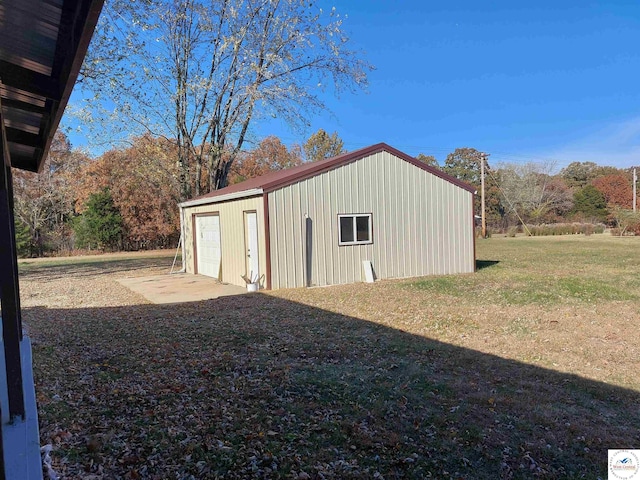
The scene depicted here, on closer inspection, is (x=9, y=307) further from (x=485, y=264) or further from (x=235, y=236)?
(x=485, y=264)

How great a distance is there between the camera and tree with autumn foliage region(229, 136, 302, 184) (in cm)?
3509

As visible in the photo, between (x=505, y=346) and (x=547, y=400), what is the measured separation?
6.26 feet

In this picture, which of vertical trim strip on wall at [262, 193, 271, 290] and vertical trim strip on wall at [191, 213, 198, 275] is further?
vertical trim strip on wall at [191, 213, 198, 275]

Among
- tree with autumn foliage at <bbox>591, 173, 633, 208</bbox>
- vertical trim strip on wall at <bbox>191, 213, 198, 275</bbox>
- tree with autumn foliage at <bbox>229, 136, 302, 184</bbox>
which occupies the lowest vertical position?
vertical trim strip on wall at <bbox>191, 213, 198, 275</bbox>

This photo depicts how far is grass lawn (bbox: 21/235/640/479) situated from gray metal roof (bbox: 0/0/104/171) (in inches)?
104

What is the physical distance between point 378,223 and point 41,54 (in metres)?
10.8

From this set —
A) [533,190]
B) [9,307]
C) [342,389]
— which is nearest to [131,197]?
[342,389]

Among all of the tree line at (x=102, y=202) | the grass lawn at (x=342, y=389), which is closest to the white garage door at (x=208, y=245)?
the grass lawn at (x=342, y=389)

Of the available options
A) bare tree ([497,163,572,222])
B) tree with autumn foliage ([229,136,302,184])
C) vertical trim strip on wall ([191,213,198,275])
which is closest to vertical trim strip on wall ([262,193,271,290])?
vertical trim strip on wall ([191,213,198,275])

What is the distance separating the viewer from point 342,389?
4.51 m

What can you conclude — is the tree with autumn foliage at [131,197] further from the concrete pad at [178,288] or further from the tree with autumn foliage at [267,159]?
the concrete pad at [178,288]

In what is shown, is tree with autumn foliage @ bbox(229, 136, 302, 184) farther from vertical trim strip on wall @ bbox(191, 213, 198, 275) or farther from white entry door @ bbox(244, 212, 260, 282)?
white entry door @ bbox(244, 212, 260, 282)

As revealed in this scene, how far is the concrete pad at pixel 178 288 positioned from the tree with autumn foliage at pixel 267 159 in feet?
63.7

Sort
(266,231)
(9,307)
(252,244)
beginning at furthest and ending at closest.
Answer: (252,244), (266,231), (9,307)
